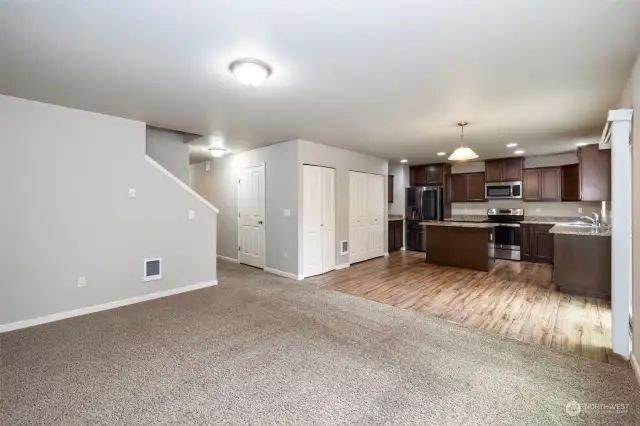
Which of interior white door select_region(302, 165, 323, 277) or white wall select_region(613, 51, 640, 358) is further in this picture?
interior white door select_region(302, 165, 323, 277)

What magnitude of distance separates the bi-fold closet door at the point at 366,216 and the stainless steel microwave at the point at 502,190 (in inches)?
103

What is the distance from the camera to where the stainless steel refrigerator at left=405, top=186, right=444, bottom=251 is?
834cm

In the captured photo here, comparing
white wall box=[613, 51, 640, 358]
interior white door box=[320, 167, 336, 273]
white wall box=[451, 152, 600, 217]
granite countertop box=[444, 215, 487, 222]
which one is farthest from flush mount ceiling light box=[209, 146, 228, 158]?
white wall box=[451, 152, 600, 217]

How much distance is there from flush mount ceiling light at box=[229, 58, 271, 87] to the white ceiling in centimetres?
7

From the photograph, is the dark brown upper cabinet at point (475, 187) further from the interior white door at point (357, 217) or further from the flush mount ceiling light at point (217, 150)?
the flush mount ceiling light at point (217, 150)

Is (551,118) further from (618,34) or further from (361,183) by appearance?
(361,183)

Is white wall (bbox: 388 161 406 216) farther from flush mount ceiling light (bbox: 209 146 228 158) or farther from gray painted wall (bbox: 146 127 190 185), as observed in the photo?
gray painted wall (bbox: 146 127 190 185)

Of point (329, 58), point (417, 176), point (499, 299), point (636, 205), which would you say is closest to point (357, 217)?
point (417, 176)

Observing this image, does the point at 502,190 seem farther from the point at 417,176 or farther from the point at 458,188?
the point at 417,176

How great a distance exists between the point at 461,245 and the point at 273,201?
3.85 m

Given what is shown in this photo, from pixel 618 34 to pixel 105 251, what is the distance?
5.39 metres

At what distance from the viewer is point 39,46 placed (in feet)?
7.51

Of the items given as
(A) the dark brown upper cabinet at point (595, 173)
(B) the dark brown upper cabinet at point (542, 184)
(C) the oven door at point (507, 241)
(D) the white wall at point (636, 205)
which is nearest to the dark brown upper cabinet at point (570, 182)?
(B) the dark brown upper cabinet at point (542, 184)

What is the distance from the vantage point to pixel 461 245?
6.20m
